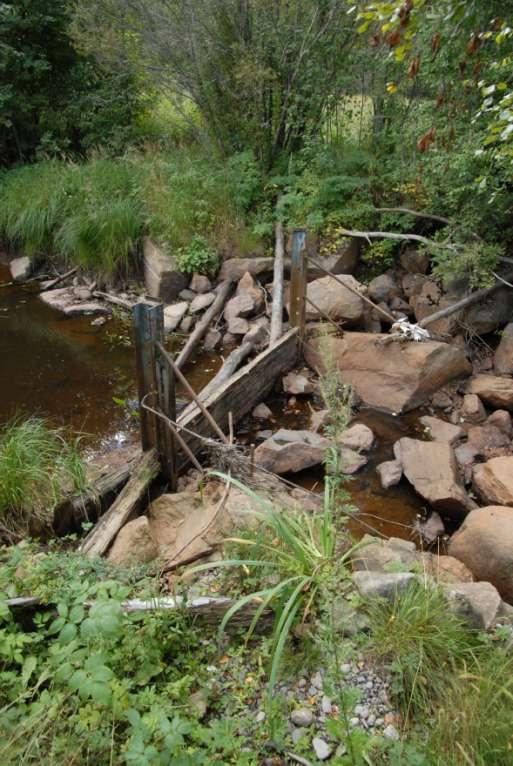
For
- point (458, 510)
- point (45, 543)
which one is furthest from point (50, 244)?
point (458, 510)

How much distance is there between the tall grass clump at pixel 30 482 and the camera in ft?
10.4

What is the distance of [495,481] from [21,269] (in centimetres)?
760

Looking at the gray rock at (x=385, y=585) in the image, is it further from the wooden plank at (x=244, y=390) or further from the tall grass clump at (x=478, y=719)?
the wooden plank at (x=244, y=390)

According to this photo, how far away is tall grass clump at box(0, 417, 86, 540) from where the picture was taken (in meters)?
3.17

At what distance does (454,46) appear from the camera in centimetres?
484

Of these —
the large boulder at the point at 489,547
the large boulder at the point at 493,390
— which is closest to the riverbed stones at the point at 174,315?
the large boulder at the point at 493,390

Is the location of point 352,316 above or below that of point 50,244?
below

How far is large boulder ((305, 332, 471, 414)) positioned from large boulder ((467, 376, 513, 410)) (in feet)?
0.78

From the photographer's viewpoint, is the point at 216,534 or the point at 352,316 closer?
the point at 216,534

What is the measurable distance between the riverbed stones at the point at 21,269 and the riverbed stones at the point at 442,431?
21.7ft

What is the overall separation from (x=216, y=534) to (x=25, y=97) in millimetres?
10159

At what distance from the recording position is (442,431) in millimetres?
4867

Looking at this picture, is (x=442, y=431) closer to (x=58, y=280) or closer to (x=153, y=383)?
(x=153, y=383)

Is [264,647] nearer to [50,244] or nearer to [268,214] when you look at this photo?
[268,214]
